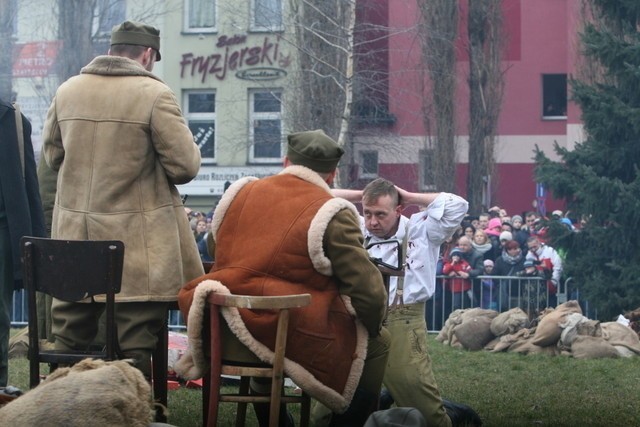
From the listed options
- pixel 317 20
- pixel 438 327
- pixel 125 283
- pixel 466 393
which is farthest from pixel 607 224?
pixel 125 283

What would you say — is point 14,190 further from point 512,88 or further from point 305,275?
point 512,88

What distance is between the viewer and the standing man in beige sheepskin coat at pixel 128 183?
5.82 meters

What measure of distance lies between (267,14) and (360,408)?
95.2 feet

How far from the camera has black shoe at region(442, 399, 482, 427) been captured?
282 inches

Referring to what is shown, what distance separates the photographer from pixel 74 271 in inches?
217

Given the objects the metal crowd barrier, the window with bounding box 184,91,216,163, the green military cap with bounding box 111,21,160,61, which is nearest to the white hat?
the metal crowd barrier

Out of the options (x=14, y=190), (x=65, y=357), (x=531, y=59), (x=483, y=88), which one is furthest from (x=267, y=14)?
(x=65, y=357)

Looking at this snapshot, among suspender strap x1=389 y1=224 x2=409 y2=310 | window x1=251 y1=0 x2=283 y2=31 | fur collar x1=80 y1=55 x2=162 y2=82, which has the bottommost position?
suspender strap x1=389 y1=224 x2=409 y2=310

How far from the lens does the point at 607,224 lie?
19.4 metres

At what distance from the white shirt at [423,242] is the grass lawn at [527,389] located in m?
1.11

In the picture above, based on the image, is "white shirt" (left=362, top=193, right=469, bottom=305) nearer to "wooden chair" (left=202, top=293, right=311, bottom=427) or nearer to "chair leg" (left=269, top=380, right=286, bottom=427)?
"wooden chair" (left=202, top=293, right=311, bottom=427)

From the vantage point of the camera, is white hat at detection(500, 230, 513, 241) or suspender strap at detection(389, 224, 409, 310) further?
white hat at detection(500, 230, 513, 241)

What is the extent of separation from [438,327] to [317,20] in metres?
15.6

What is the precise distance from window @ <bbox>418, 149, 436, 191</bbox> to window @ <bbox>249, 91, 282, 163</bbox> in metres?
3.69
